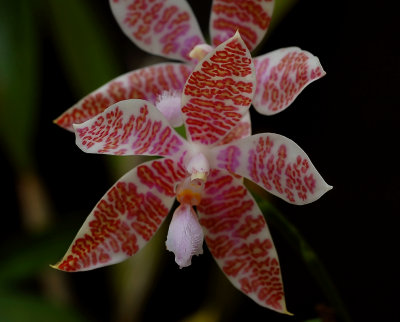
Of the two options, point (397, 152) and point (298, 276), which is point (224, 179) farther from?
point (298, 276)

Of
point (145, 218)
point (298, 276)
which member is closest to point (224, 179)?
point (145, 218)

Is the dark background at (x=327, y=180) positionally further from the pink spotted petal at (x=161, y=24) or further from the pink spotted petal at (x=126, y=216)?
the pink spotted petal at (x=126, y=216)

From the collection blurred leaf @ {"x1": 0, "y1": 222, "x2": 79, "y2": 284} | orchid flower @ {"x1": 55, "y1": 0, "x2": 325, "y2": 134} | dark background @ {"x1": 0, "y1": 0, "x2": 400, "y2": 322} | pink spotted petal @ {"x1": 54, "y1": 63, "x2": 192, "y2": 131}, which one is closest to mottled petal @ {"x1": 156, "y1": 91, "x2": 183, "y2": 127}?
orchid flower @ {"x1": 55, "y1": 0, "x2": 325, "y2": 134}

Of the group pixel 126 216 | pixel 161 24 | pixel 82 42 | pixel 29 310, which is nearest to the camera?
pixel 126 216

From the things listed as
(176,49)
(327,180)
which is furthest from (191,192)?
(327,180)

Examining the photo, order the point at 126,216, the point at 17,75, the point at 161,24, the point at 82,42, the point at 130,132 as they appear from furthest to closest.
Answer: the point at 82,42 < the point at 17,75 < the point at 161,24 < the point at 126,216 < the point at 130,132

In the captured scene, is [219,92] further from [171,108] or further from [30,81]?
[30,81]

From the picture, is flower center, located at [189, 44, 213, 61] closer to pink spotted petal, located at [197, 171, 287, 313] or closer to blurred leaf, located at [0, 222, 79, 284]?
pink spotted petal, located at [197, 171, 287, 313]

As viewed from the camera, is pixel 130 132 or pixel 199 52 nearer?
pixel 130 132
